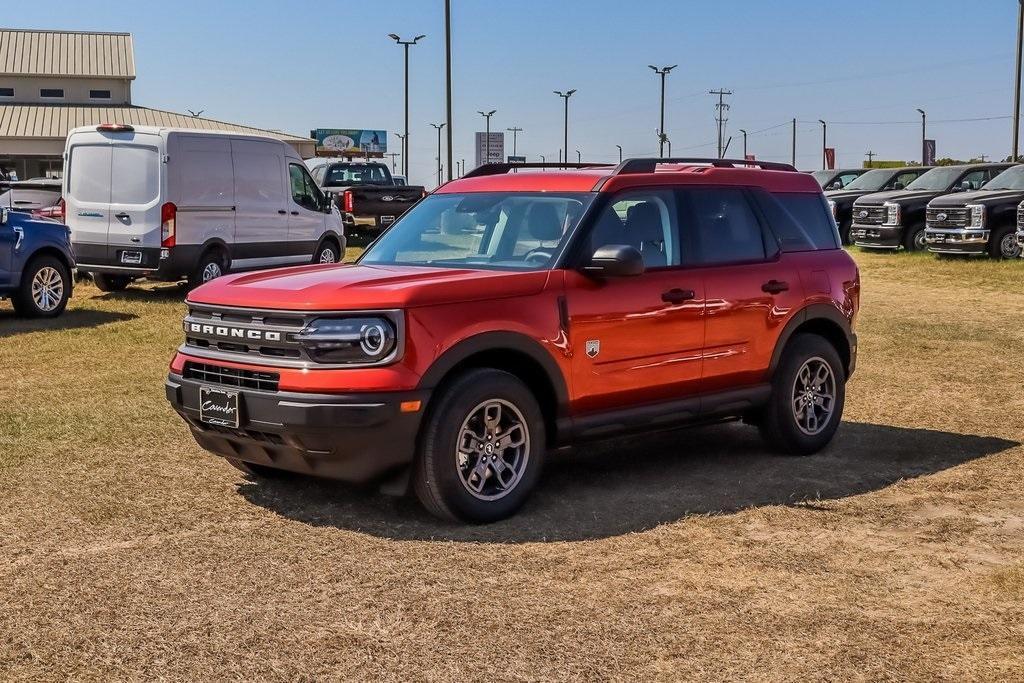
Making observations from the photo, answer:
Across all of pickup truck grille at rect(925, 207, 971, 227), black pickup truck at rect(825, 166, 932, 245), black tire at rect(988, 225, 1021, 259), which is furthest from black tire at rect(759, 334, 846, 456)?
black pickup truck at rect(825, 166, 932, 245)

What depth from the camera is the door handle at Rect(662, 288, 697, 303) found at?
279 inches

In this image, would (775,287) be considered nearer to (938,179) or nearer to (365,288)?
(365,288)

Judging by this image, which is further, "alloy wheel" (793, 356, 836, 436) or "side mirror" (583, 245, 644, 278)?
"alloy wheel" (793, 356, 836, 436)

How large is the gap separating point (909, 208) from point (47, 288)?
1940cm

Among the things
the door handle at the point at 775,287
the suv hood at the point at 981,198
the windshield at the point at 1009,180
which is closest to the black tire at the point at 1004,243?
the suv hood at the point at 981,198

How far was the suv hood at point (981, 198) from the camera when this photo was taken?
24984mm

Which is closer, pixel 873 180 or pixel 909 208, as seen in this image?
pixel 909 208

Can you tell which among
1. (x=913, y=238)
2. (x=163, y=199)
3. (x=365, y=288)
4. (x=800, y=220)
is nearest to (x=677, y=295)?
(x=800, y=220)

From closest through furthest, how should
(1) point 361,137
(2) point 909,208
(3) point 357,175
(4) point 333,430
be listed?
1. (4) point 333,430
2. (2) point 909,208
3. (3) point 357,175
4. (1) point 361,137

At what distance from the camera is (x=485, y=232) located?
7.19 metres

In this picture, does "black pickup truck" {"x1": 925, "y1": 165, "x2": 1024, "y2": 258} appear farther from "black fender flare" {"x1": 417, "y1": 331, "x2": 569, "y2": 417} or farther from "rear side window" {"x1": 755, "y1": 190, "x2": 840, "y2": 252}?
"black fender flare" {"x1": 417, "y1": 331, "x2": 569, "y2": 417}

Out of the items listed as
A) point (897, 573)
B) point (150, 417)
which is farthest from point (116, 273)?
point (897, 573)

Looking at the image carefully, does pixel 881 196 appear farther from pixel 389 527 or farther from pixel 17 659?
pixel 17 659

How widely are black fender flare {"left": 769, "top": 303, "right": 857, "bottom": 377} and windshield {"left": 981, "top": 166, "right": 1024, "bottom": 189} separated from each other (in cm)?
1937
